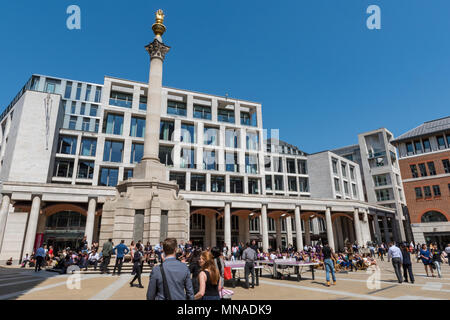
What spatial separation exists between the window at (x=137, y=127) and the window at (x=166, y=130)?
122 inches

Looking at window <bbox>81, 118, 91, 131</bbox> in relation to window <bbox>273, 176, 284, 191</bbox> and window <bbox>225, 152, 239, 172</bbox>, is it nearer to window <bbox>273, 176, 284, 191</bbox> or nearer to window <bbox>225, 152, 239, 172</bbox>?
window <bbox>225, 152, 239, 172</bbox>

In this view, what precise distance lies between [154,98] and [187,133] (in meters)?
27.1

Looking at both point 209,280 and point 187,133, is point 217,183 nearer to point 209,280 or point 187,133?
point 187,133

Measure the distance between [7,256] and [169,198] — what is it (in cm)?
2667

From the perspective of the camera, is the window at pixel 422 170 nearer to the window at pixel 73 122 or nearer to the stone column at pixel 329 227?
the stone column at pixel 329 227

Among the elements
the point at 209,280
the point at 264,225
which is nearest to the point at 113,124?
the point at 264,225

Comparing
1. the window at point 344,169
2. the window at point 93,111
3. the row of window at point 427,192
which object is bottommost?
the row of window at point 427,192

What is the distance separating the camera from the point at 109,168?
4156 centimetres

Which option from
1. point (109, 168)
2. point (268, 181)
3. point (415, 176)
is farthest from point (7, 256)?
point (415, 176)

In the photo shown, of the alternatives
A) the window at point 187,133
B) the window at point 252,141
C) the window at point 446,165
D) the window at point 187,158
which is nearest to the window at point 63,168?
the window at point 187,158

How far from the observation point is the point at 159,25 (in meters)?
A: 21.3

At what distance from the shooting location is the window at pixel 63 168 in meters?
43.5

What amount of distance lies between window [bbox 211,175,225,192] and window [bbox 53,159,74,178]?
23.6 meters

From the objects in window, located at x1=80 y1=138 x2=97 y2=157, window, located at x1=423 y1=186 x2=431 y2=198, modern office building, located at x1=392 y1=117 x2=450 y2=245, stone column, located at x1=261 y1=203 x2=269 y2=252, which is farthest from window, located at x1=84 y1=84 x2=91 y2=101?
window, located at x1=423 y1=186 x2=431 y2=198
